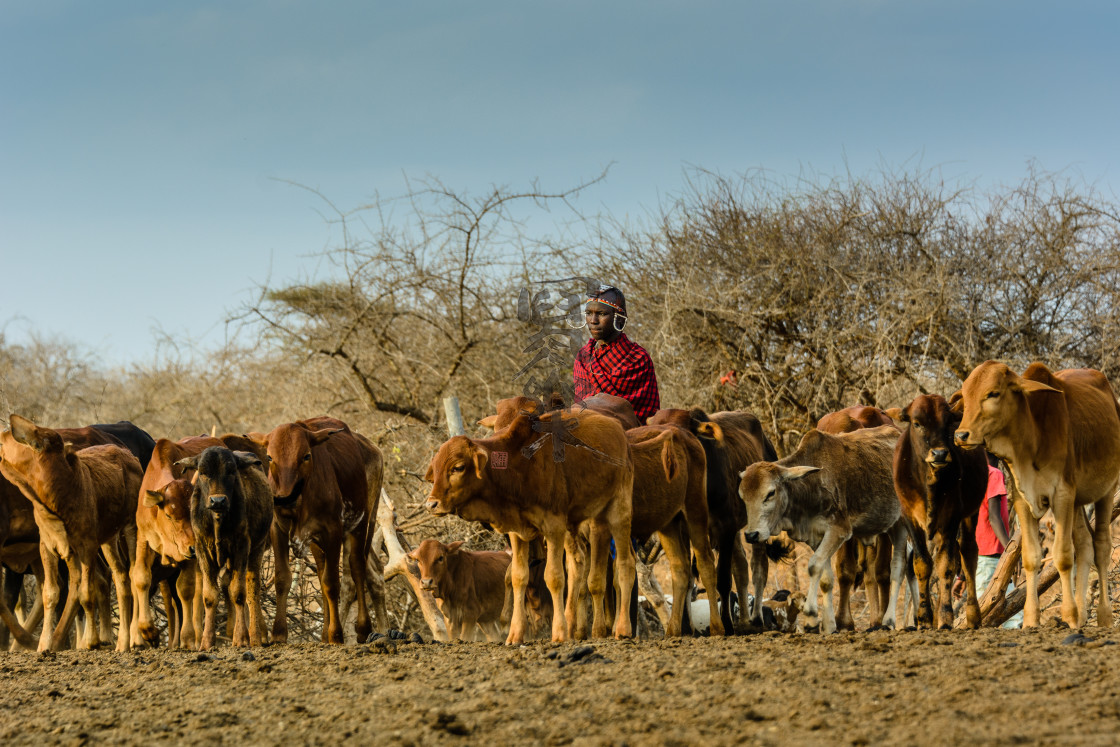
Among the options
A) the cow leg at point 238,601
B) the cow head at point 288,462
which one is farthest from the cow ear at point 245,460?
the cow leg at point 238,601

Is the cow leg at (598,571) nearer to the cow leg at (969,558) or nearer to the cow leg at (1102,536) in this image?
the cow leg at (969,558)

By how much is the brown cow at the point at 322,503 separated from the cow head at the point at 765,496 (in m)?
3.20

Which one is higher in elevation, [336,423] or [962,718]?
[336,423]

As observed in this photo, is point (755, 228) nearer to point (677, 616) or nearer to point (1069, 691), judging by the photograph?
point (677, 616)

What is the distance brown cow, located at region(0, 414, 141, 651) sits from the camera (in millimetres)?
8727

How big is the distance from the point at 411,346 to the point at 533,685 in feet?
43.6

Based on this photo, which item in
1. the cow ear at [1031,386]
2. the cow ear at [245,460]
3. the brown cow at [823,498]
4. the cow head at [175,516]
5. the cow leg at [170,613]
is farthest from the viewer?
the cow leg at [170,613]

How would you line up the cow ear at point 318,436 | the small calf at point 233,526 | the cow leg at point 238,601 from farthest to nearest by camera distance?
1. the cow ear at point 318,436
2. the cow leg at point 238,601
3. the small calf at point 233,526

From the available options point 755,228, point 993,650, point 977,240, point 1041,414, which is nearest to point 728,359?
point 755,228

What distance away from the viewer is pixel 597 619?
25.0 feet

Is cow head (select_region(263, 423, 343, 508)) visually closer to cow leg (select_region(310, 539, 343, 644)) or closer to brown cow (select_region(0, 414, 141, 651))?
cow leg (select_region(310, 539, 343, 644))

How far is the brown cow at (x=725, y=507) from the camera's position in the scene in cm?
894

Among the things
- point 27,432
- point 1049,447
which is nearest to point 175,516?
point 27,432

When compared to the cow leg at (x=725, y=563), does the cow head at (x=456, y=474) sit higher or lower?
higher
